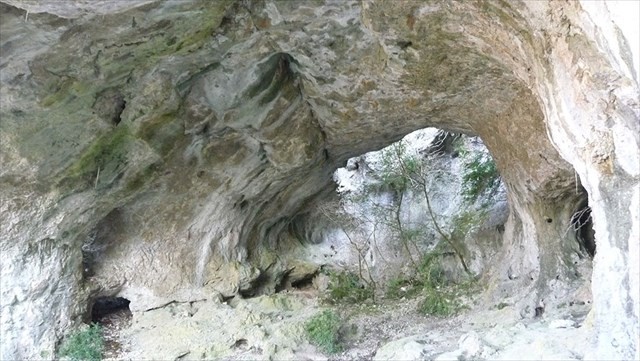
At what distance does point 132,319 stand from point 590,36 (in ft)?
18.5

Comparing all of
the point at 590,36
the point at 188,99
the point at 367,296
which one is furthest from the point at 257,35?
the point at 367,296

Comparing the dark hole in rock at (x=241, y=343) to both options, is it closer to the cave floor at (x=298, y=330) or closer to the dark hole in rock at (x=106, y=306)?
the cave floor at (x=298, y=330)

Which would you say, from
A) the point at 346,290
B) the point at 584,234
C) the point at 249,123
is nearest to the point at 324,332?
the point at 346,290

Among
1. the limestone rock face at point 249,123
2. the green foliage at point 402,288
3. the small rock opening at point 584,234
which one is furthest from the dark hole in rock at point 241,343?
the small rock opening at point 584,234

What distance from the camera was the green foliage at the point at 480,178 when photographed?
8070 millimetres

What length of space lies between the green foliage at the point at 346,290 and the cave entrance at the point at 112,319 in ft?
9.16

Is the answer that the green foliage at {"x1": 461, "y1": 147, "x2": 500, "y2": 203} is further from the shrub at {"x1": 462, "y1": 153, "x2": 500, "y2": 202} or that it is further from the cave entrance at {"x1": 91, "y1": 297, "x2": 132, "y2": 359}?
the cave entrance at {"x1": 91, "y1": 297, "x2": 132, "y2": 359}

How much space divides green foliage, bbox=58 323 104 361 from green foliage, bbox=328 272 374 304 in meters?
3.08

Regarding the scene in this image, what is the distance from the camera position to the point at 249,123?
17.1ft

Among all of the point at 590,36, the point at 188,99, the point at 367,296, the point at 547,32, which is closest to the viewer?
the point at 590,36

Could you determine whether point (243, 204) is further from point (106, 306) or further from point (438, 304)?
point (438, 304)

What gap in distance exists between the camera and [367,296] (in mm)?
7043

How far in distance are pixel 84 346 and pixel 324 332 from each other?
8.51 feet

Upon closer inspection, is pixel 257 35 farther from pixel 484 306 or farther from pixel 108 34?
pixel 484 306
